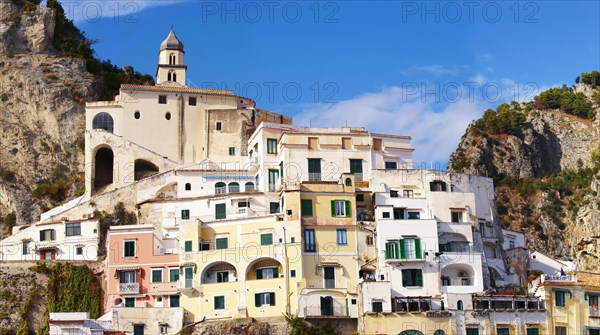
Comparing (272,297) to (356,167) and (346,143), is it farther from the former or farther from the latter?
(346,143)

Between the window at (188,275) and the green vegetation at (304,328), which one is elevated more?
the window at (188,275)

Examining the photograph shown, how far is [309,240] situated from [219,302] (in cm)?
722

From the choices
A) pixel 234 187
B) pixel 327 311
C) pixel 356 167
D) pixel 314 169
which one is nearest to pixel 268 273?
pixel 327 311

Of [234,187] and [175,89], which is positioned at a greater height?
[175,89]

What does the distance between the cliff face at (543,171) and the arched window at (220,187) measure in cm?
3936

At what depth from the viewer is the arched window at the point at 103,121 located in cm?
9356

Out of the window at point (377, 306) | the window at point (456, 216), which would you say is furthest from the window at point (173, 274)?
the window at point (456, 216)

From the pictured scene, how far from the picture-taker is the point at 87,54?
10600 centimetres

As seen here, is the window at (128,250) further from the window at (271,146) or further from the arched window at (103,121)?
the arched window at (103,121)

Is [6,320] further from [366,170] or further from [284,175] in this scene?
[366,170]

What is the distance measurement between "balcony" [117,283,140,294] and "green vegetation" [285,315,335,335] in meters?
11.1

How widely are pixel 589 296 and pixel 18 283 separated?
37923mm

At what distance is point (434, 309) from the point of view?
238 ft

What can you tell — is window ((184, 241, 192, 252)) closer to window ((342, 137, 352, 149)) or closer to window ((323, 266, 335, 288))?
window ((323, 266, 335, 288))
